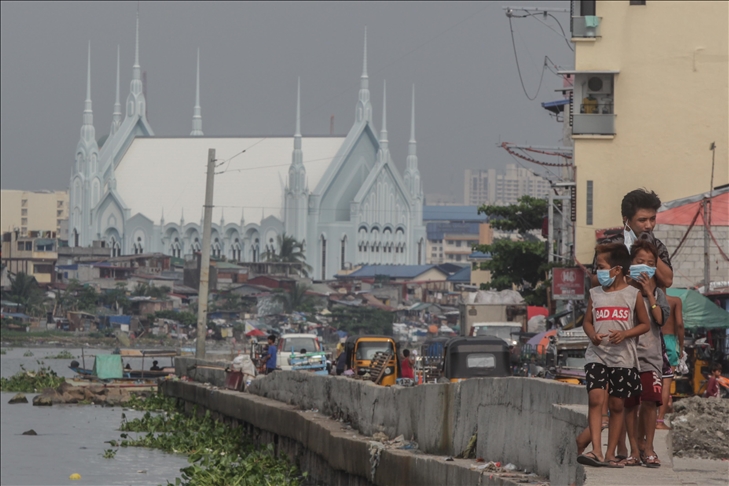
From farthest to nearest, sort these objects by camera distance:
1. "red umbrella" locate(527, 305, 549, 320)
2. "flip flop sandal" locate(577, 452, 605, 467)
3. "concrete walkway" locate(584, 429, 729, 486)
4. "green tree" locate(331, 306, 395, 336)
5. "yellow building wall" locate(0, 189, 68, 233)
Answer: "yellow building wall" locate(0, 189, 68, 233) → "green tree" locate(331, 306, 395, 336) → "red umbrella" locate(527, 305, 549, 320) → "flip flop sandal" locate(577, 452, 605, 467) → "concrete walkway" locate(584, 429, 729, 486)

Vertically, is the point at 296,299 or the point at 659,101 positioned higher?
the point at 659,101

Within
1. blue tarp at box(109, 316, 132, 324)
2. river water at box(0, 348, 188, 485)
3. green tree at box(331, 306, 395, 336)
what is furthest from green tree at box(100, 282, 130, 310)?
river water at box(0, 348, 188, 485)

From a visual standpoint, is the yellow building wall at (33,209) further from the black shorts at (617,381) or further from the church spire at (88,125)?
the black shorts at (617,381)

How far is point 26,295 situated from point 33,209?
77.7 meters

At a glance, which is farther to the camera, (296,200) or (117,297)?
(296,200)

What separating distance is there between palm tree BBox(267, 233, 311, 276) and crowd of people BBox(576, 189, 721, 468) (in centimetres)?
11705

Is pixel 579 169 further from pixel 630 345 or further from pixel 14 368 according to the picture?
pixel 14 368

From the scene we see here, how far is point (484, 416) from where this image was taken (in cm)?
840

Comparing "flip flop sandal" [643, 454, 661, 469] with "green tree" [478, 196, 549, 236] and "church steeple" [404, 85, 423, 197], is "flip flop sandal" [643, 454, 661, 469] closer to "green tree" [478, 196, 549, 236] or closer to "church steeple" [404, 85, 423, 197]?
"green tree" [478, 196, 549, 236]

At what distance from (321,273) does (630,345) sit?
124761mm

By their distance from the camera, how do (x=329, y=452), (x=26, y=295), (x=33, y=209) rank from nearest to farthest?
1. (x=329, y=452)
2. (x=26, y=295)
3. (x=33, y=209)

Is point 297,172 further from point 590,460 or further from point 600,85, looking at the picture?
point 590,460

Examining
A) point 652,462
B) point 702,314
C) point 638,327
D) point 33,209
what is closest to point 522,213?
point 702,314

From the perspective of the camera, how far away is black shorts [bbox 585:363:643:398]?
6016 mm
